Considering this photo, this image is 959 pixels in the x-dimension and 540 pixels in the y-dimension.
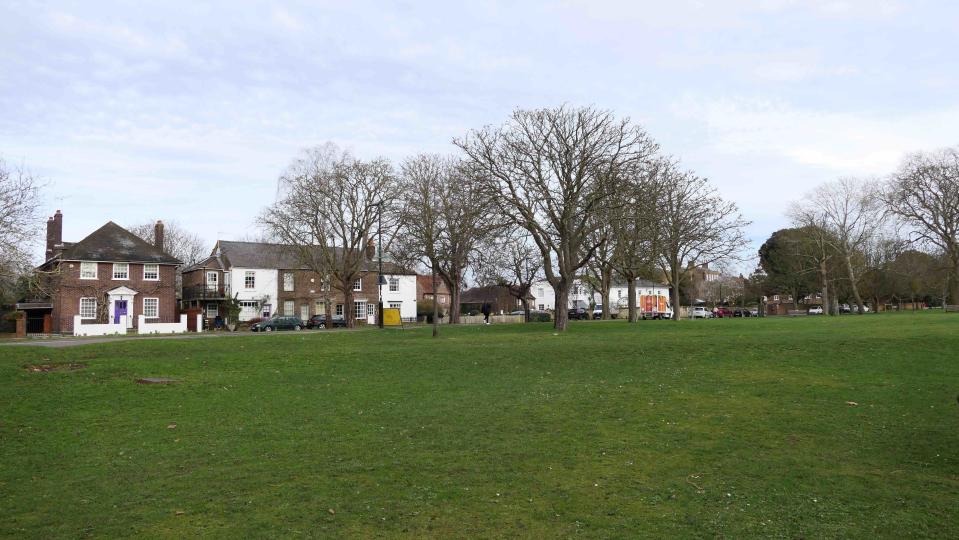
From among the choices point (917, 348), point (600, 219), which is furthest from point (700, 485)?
point (600, 219)

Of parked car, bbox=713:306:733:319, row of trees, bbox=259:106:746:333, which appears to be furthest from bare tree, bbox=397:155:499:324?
parked car, bbox=713:306:733:319

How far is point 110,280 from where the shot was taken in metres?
56.0

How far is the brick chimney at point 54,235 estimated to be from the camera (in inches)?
2354

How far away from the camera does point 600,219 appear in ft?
121

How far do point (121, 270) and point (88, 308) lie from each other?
12.7 feet

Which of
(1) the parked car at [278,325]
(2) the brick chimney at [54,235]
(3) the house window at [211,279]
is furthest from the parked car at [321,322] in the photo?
(2) the brick chimney at [54,235]

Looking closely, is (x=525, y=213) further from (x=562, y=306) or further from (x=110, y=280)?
(x=110, y=280)

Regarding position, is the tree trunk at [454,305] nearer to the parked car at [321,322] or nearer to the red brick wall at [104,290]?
the parked car at [321,322]

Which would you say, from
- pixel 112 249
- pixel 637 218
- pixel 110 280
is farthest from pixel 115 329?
pixel 637 218

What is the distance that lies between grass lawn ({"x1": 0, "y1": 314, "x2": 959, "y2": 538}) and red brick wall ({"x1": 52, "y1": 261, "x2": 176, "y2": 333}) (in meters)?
37.0

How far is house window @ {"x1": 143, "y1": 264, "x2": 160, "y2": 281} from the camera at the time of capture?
57.7 meters

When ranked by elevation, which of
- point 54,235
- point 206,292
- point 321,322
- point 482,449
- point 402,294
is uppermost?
point 54,235

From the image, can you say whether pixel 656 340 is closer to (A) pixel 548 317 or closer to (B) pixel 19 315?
(A) pixel 548 317

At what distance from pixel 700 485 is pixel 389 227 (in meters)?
46.2
